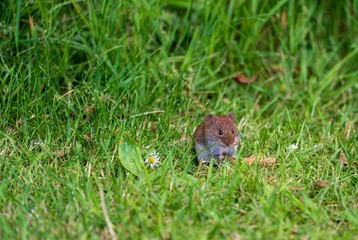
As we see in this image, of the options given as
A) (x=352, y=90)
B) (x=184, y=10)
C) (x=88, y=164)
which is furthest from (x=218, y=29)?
(x=88, y=164)

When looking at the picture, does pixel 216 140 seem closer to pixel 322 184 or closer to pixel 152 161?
pixel 152 161

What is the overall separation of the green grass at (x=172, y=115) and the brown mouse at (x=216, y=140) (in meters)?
0.14

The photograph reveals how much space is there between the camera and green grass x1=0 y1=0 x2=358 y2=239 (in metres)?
4.08

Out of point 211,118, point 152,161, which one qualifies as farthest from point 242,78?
point 152,161

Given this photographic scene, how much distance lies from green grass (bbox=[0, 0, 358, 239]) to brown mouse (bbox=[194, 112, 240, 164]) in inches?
5.4

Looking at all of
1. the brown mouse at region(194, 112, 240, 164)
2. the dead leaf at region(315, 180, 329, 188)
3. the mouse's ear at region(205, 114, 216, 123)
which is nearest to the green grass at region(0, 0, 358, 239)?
the dead leaf at region(315, 180, 329, 188)

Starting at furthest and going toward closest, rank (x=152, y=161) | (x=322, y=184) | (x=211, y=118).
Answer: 1. (x=211, y=118)
2. (x=152, y=161)
3. (x=322, y=184)

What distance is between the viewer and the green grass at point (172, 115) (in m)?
4.08

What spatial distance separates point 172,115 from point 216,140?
0.77 m

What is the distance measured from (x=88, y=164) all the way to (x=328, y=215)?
167 centimetres

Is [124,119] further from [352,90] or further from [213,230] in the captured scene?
[352,90]

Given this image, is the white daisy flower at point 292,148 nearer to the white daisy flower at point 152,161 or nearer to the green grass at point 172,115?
the green grass at point 172,115

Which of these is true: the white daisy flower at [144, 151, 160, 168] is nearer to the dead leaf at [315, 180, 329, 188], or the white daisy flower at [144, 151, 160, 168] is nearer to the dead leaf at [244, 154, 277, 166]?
the dead leaf at [244, 154, 277, 166]

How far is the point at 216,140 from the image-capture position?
505 cm
